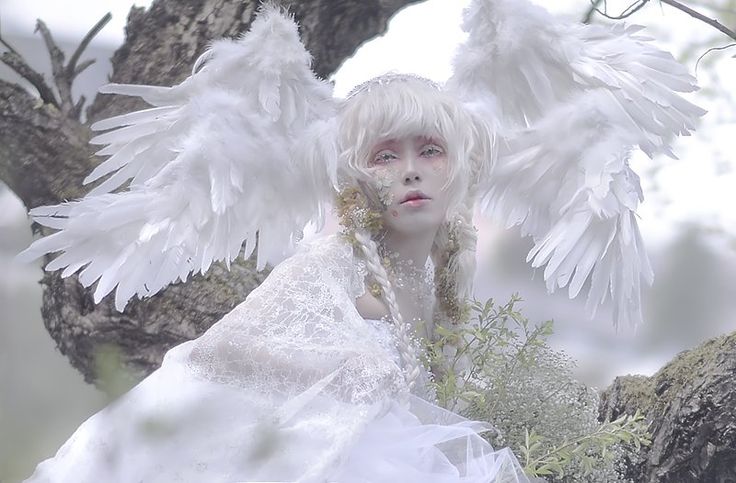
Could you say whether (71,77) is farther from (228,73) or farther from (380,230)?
(380,230)

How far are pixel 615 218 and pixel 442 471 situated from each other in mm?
527

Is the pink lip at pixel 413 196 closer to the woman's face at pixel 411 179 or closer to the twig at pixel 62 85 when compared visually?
the woman's face at pixel 411 179

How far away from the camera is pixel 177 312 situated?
2.12 m

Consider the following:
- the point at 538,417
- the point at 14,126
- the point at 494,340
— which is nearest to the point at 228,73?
the point at 494,340

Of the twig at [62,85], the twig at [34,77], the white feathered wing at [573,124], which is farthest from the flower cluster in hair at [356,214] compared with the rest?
the twig at [62,85]

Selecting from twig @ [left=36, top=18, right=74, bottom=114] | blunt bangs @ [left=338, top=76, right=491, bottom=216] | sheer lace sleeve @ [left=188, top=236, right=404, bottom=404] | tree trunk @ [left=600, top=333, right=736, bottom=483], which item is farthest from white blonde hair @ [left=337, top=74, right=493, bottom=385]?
twig @ [left=36, top=18, right=74, bottom=114]

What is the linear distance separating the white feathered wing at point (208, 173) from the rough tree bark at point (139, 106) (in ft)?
1.82

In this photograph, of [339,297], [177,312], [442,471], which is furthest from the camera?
[177,312]

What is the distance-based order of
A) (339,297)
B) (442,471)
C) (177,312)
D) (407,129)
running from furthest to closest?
(177,312), (407,129), (339,297), (442,471)

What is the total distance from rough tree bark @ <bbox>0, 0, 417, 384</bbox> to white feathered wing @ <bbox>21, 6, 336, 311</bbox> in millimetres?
554

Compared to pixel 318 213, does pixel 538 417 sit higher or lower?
lower

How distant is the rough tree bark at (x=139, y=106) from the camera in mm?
2109

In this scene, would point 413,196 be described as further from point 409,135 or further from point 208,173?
point 208,173

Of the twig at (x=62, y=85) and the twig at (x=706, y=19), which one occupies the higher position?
the twig at (x=706, y=19)
